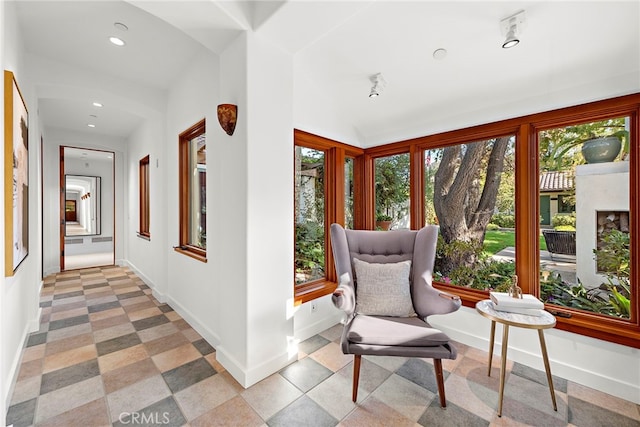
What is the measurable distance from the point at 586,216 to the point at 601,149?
0.49 meters

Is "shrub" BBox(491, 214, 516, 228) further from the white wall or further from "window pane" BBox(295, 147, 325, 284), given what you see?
"window pane" BBox(295, 147, 325, 284)

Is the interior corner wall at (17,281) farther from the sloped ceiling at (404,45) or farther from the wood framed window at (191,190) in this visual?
the wood framed window at (191,190)

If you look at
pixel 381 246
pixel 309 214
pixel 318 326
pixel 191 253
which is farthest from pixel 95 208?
pixel 381 246

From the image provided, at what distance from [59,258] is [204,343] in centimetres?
457

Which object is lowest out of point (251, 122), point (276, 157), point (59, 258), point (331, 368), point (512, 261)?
point (331, 368)

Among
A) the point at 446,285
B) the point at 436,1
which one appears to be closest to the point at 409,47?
the point at 436,1

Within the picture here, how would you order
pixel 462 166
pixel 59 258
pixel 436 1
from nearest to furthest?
pixel 436 1, pixel 462 166, pixel 59 258

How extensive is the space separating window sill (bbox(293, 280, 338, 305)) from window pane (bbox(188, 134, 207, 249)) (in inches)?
46.7

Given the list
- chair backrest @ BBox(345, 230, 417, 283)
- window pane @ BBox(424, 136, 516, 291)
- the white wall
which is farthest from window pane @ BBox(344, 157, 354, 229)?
window pane @ BBox(424, 136, 516, 291)

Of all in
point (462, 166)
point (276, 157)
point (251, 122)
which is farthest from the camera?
point (462, 166)

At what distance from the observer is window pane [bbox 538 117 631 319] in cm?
185

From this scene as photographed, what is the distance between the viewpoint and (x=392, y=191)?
307 centimetres

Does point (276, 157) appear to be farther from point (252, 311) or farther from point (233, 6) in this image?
point (252, 311)

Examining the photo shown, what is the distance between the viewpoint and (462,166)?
2580 mm
